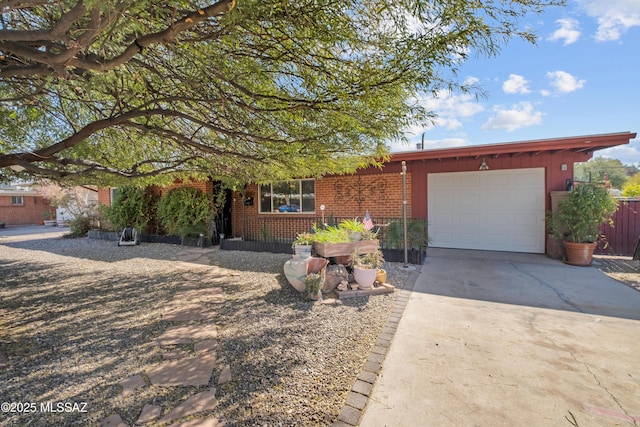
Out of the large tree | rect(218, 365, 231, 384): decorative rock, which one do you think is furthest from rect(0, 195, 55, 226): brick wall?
rect(218, 365, 231, 384): decorative rock

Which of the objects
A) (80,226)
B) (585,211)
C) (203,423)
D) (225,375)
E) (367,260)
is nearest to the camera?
(203,423)

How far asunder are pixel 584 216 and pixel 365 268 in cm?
526

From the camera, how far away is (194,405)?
199 cm

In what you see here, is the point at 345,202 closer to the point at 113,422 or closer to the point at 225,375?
the point at 225,375

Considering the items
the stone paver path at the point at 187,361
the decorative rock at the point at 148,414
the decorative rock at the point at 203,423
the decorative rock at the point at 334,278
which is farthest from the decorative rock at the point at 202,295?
the decorative rock at the point at 203,423

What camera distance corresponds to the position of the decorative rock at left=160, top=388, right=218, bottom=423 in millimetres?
1872

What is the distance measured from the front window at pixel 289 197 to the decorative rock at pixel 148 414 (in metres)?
7.95

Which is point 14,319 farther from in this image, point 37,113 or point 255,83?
point 255,83


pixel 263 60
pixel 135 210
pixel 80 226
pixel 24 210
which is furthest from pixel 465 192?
pixel 24 210

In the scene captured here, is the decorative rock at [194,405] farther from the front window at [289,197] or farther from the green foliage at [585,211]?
the front window at [289,197]

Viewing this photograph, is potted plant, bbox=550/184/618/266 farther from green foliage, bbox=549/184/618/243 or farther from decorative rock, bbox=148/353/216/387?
decorative rock, bbox=148/353/216/387

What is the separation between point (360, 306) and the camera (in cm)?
389

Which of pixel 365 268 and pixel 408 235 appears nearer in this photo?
pixel 365 268

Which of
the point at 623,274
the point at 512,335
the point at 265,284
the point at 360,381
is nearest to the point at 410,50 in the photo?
the point at 360,381
